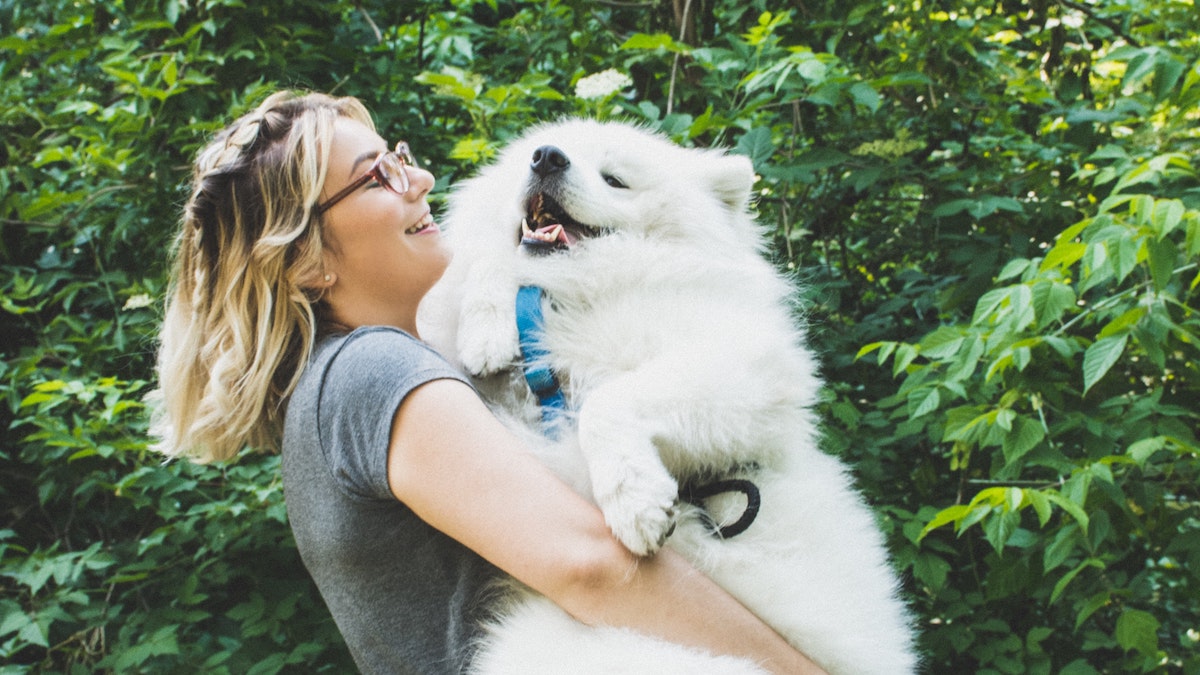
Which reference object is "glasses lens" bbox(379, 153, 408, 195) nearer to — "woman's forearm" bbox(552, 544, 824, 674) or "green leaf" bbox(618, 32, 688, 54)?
"woman's forearm" bbox(552, 544, 824, 674)

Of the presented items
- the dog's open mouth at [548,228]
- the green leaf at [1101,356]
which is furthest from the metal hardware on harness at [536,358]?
the green leaf at [1101,356]

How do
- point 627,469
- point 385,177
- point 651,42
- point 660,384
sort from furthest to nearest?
point 651,42
point 385,177
point 660,384
point 627,469

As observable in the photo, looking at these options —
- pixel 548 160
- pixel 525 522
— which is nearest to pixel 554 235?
pixel 548 160

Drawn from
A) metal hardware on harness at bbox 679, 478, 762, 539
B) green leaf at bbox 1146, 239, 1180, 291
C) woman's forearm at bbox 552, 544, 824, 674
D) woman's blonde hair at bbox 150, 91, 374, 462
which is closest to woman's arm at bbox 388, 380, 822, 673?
woman's forearm at bbox 552, 544, 824, 674

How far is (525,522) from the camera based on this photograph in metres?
1.24

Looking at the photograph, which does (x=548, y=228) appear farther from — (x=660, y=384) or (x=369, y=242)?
(x=660, y=384)

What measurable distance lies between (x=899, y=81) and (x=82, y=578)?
3.45 meters

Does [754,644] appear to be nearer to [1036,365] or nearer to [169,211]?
[1036,365]

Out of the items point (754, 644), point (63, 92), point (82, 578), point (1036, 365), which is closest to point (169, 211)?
point (63, 92)

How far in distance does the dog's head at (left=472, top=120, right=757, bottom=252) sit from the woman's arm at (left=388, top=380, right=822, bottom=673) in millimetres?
797

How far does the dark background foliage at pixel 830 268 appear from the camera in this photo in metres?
2.39

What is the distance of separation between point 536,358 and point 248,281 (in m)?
0.61

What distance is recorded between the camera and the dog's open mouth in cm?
199

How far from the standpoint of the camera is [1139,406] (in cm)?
238
